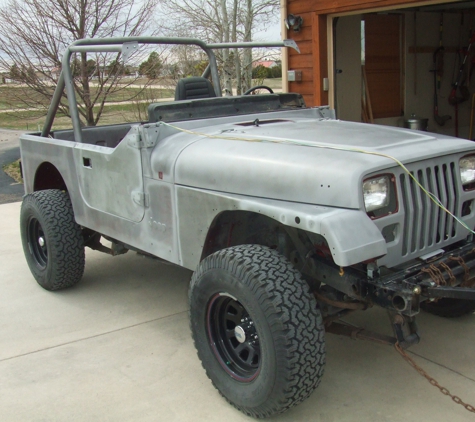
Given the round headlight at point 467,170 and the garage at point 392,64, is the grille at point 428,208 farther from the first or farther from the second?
the garage at point 392,64

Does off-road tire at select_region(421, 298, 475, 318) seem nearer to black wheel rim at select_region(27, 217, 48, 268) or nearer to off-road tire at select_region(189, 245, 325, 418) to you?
off-road tire at select_region(189, 245, 325, 418)

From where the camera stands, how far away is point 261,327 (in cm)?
266

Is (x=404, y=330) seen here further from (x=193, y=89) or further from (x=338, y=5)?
(x=338, y=5)

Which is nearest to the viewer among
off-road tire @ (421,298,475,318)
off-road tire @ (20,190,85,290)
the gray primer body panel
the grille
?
the gray primer body panel

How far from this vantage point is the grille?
2.75 m

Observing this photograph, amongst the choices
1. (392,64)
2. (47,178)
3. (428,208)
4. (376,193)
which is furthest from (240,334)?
(392,64)

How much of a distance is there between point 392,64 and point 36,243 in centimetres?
698

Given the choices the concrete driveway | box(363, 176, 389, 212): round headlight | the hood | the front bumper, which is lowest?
the concrete driveway

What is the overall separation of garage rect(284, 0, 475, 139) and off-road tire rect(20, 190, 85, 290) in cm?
434

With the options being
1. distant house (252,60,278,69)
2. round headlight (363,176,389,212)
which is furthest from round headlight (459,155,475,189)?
distant house (252,60,278,69)

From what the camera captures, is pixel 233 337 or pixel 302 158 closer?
pixel 302 158

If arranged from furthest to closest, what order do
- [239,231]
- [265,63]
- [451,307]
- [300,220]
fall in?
[265,63] < [451,307] < [239,231] < [300,220]

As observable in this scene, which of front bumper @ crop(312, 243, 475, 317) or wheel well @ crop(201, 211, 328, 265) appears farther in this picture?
wheel well @ crop(201, 211, 328, 265)

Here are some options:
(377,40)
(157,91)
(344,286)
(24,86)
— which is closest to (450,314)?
(344,286)
